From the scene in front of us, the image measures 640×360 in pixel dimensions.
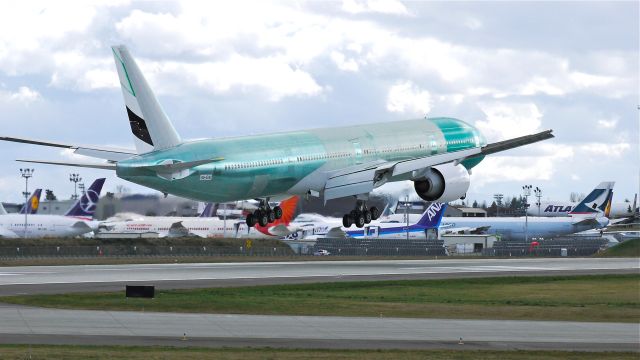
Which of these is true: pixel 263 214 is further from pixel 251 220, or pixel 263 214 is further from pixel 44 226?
pixel 44 226

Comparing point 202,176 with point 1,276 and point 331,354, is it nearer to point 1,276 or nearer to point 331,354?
point 1,276

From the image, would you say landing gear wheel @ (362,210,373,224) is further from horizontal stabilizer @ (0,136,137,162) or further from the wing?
horizontal stabilizer @ (0,136,137,162)

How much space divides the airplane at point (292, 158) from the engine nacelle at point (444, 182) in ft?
0.22

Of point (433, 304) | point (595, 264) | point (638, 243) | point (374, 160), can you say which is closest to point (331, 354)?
point (433, 304)

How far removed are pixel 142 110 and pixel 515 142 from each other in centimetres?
2482

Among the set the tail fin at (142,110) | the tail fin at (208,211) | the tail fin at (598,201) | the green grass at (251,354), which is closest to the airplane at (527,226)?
the tail fin at (598,201)

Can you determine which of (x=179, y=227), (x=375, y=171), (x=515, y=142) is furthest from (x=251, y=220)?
(x=179, y=227)

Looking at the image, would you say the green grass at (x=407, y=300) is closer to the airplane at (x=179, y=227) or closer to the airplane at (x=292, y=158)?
the airplane at (x=292, y=158)

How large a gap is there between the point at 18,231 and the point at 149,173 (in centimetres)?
7492

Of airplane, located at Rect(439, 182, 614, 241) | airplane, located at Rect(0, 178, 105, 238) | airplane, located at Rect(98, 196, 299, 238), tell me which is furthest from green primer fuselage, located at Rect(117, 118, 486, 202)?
airplane, located at Rect(439, 182, 614, 241)

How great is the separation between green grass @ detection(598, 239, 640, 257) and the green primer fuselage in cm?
3320

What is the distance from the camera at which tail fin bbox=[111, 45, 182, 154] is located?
5953cm

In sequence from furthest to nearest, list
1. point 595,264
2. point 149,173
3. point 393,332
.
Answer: point 595,264
point 149,173
point 393,332

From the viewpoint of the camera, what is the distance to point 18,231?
12812 cm
